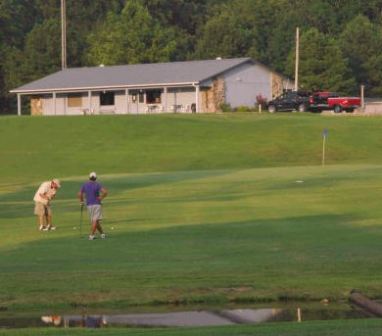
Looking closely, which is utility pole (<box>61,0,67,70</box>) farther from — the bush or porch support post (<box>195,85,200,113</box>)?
the bush

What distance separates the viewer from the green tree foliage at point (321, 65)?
98750 mm

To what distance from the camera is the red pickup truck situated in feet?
272

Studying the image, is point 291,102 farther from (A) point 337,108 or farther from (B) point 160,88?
(B) point 160,88

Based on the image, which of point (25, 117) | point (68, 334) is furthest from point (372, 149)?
point (68, 334)

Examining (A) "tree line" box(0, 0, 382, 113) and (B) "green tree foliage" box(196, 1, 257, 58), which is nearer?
(A) "tree line" box(0, 0, 382, 113)

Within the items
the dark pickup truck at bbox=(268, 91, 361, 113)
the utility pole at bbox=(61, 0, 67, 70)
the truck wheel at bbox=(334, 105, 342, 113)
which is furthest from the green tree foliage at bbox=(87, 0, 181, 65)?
the truck wheel at bbox=(334, 105, 342, 113)

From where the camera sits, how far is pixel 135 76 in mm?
89750

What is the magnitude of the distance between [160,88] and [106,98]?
20.5 feet

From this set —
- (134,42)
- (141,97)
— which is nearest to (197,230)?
(141,97)

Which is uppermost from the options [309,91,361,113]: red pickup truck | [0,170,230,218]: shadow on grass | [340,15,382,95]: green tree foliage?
[340,15,382,95]: green tree foliage

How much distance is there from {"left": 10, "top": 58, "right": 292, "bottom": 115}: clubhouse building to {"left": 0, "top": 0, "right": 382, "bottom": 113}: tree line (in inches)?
269

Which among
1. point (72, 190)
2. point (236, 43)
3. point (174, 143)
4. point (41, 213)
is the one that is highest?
point (236, 43)

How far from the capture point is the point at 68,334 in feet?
44.3

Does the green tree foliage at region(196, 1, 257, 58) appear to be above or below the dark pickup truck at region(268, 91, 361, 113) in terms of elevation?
above
